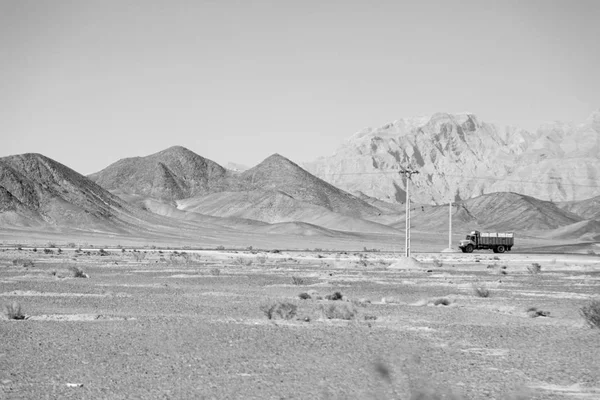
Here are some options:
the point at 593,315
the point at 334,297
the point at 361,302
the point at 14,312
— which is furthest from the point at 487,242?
the point at 14,312

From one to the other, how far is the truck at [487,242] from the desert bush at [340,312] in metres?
63.5

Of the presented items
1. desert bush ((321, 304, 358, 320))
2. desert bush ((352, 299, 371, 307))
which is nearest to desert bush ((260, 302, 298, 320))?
desert bush ((321, 304, 358, 320))

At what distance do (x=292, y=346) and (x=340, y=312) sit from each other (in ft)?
16.2

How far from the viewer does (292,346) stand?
617 inches

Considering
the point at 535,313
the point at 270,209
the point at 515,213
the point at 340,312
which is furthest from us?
the point at 270,209

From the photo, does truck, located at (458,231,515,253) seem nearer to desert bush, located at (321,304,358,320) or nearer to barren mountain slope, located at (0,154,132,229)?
desert bush, located at (321,304,358,320)

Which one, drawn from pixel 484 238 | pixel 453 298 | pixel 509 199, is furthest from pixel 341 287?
pixel 509 199

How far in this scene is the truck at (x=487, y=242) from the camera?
83125 mm

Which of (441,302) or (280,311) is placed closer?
(280,311)

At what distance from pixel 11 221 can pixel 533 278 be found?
10094 centimetres

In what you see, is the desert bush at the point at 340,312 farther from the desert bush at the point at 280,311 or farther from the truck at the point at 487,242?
the truck at the point at 487,242

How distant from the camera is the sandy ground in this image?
11625 mm

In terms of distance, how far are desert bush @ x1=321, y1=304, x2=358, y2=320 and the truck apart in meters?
63.5

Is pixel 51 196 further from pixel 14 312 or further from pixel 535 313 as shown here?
pixel 535 313
